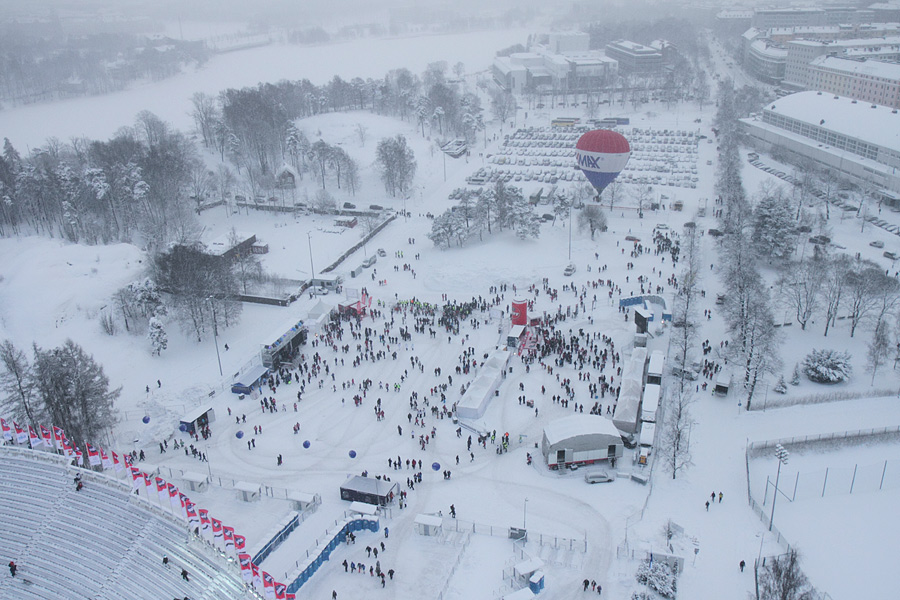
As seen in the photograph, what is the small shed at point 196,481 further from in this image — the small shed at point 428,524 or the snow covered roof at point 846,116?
the snow covered roof at point 846,116

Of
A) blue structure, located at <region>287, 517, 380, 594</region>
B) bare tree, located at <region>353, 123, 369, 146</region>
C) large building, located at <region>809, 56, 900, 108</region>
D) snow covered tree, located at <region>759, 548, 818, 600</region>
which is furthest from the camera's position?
large building, located at <region>809, 56, 900, 108</region>

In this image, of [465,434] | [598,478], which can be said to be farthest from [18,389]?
[598,478]

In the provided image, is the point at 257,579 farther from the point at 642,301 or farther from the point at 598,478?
the point at 642,301

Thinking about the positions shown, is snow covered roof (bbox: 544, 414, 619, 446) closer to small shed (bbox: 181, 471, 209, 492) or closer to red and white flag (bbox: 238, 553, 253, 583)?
red and white flag (bbox: 238, 553, 253, 583)

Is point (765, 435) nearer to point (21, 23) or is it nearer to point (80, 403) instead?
point (80, 403)

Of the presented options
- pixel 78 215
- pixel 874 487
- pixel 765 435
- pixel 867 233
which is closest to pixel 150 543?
pixel 765 435

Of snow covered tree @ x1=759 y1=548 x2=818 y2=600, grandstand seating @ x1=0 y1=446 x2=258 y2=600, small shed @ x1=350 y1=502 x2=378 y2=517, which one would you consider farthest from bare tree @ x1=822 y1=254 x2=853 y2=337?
grandstand seating @ x1=0 y1=446 x2=258 y2=600
